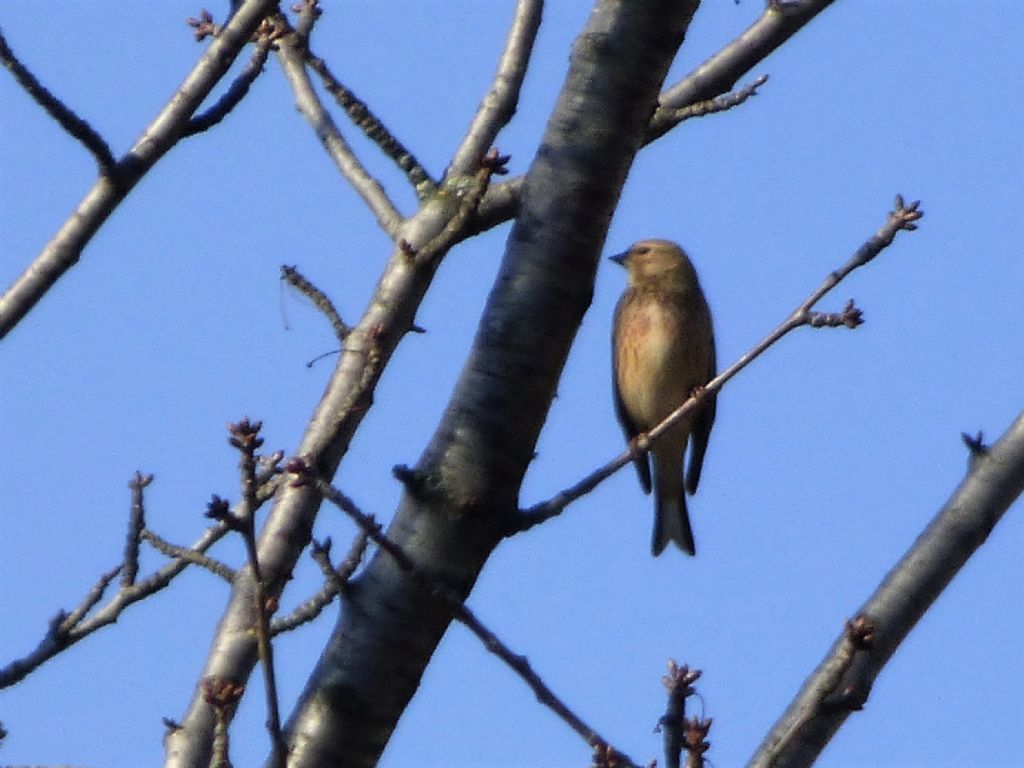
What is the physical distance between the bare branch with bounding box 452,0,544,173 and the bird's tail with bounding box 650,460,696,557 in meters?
2.67

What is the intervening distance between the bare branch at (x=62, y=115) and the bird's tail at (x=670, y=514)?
15.8 feet

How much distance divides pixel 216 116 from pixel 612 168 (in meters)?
0.73

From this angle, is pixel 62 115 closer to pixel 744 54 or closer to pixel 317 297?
pixel 317 297

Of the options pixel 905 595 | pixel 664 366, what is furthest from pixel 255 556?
pixel 664 366

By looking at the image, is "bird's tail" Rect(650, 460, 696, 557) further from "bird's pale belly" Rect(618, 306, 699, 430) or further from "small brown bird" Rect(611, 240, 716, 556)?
"bird's pale belly" Rect(618, 306, 699, 430)

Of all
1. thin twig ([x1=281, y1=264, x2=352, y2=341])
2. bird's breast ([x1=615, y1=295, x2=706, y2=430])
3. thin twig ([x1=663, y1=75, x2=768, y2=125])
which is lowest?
thin twig ([x1=281, y1=264, x2=352, y2=341])

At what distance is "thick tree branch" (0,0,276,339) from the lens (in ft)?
8.99

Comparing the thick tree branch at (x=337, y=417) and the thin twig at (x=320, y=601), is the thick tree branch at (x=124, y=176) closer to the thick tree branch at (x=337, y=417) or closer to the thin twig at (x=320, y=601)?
the thick tree branch at (x=337, y=417)

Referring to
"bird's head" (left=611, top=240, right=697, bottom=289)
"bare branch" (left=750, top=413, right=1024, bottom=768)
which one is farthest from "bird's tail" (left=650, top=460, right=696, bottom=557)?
"bare branch" (left=750, top=413, right=1024, bottom=768)

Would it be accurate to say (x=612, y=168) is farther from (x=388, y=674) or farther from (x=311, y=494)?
(x=311, y=494)

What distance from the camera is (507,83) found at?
5008 mm

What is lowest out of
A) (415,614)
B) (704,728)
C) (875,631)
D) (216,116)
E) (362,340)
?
(704,728)

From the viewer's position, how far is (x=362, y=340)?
447cm

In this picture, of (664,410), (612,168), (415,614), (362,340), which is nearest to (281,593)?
(362,340)
